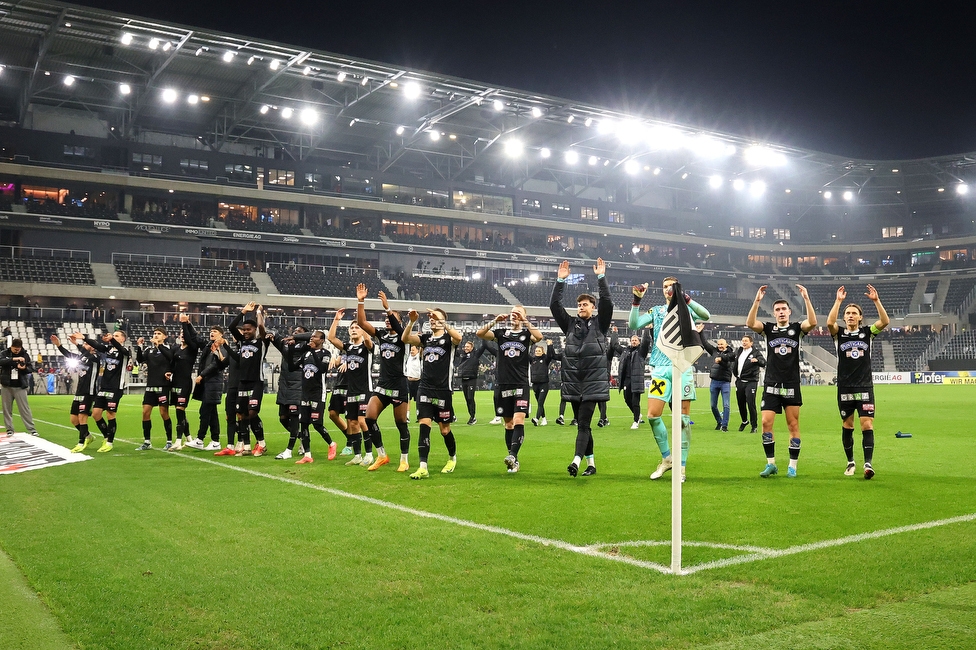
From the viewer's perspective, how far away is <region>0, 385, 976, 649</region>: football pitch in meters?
4.45

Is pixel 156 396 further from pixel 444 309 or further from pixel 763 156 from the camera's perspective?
pixel 763 156

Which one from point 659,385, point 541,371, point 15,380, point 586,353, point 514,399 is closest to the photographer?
point 659,385

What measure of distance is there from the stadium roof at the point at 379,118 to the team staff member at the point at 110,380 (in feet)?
100

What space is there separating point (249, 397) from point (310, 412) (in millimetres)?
1388

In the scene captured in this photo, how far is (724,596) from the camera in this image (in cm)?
498

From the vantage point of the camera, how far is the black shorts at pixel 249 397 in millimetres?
14000

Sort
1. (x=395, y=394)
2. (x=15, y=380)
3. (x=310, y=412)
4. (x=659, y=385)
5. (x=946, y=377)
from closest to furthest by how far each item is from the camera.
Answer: (x=659, y=385)
(x=395, y=394)
(x=310, y=412)
(x=15, y=380)
(x=946, y=377)

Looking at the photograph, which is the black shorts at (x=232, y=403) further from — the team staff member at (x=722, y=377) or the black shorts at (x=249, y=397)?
the team staff member at (x=722, y=377)

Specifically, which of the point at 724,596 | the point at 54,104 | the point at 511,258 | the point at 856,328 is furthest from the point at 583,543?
the point at 511,258

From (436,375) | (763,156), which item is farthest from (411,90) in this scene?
(436,375)

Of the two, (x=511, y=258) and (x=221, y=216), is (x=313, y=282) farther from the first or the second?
(x=511, y=258)

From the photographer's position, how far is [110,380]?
49.9ft

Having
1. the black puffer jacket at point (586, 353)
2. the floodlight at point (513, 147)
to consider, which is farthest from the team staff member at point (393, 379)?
the floodlight at point (513, 147)

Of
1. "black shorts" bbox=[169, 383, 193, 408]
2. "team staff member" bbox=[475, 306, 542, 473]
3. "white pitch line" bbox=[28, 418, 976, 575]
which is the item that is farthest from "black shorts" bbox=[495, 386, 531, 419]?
"black shorts" bbox=[169, 383, 193, 408]
